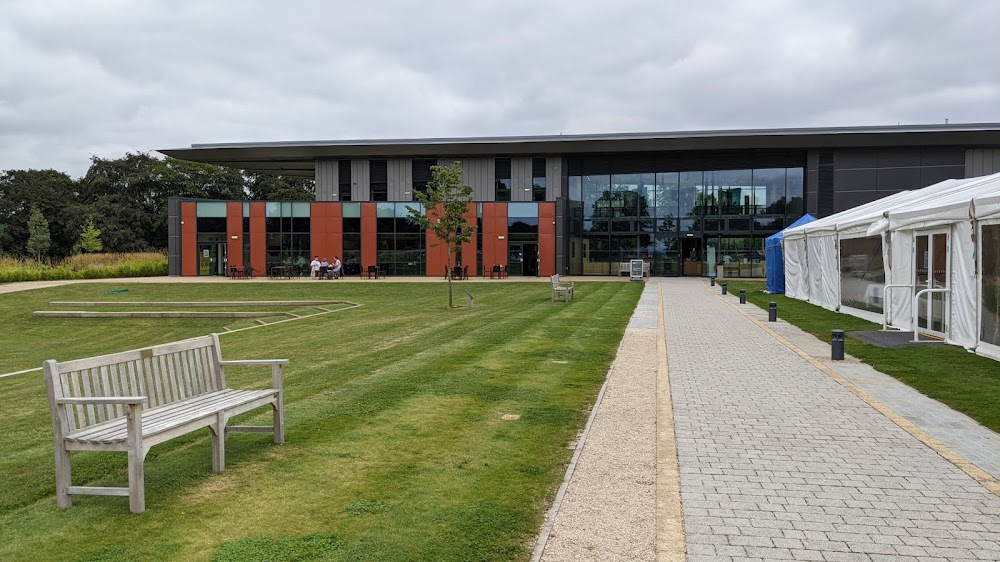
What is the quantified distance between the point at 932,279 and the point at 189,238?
147ft

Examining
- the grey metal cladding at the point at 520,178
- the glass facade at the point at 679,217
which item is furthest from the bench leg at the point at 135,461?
the grey metal cladding at the point at 520,178

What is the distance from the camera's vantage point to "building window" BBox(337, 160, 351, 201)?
51844 millimetres

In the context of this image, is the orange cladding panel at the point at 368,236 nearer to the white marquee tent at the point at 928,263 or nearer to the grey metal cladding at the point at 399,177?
the grey metal cladding at the point at 399,177

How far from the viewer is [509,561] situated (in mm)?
3768

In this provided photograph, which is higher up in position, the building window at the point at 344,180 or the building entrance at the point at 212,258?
the building window at the point at 344,180

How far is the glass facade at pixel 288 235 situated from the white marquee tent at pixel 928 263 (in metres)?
33.6

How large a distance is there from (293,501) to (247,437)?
6.39ft

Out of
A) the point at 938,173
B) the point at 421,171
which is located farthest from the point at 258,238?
the point at 938,173

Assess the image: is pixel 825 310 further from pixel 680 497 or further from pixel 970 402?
pixel 680 497

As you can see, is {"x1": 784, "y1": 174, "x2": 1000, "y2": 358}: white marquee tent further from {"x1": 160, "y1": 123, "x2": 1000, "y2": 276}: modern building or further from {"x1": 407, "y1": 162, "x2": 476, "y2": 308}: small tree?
{"x1": 160, "y1": 123, "x2": 1000, "y2": 276}: modern building

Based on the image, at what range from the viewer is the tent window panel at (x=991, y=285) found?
10.5 meters

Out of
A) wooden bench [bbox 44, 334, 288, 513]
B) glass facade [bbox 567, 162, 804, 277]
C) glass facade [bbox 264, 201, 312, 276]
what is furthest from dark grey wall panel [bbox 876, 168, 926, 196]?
wooden bench [bbox 44, 334, 288, 513]

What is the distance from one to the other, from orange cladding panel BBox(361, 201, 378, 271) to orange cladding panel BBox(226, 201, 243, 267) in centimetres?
820

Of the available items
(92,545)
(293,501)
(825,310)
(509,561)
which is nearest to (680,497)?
(509,561)
